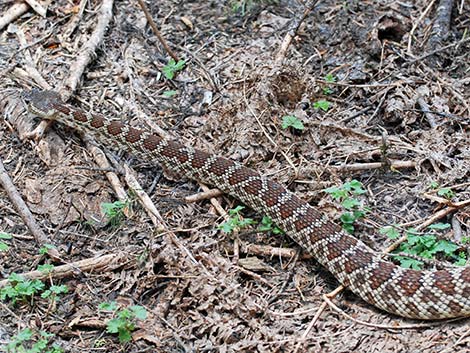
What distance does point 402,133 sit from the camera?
756 centimetres

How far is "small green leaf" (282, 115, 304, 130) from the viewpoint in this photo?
25.1ft

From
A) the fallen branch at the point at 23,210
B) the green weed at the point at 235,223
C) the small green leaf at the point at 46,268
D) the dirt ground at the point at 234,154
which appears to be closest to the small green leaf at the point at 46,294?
the dirt ground at the point at 234,154

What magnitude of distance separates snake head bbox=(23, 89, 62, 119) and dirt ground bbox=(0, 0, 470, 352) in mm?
219

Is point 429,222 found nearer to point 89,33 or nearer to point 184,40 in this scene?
point 184,40

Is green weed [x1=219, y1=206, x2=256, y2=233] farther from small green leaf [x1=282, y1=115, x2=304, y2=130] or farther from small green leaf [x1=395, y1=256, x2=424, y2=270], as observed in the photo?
small green leaf [x1=395, y1=256, x2=424, y2=270]

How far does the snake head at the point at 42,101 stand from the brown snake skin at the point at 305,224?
0.01 metres

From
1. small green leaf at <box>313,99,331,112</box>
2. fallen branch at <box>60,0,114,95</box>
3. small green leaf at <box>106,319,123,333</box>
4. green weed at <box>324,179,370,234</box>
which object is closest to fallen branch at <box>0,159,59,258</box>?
small green leaf at <box>106,319,123,333</box>

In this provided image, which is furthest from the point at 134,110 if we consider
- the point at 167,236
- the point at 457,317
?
the point at 457,317

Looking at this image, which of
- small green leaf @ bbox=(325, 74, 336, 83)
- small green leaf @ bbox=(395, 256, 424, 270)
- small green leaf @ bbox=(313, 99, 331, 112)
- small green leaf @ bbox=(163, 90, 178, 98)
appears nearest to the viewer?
small green leaf @ bbox=(395, 256, 424, 270)

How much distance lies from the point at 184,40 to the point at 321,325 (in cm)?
495

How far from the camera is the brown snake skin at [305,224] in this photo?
18.2ft

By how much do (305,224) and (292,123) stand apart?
5.26 feet

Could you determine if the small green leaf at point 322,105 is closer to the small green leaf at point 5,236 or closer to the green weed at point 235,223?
the green weed at point 235,223

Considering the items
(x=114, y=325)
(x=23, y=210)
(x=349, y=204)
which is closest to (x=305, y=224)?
(x=349, y=204)
